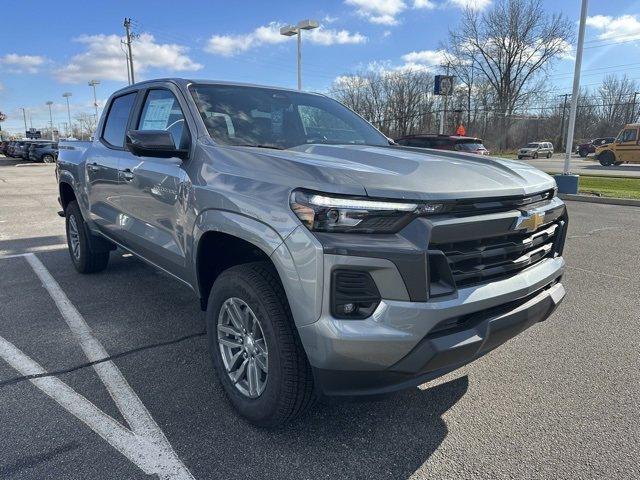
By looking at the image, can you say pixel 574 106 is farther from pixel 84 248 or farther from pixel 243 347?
pixel 243 347

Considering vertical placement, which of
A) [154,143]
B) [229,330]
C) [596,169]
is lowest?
[596,169]

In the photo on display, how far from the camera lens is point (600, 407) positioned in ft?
9.24

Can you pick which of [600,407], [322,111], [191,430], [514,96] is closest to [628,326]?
[600,407]

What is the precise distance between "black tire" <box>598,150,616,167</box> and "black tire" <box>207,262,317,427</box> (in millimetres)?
34774

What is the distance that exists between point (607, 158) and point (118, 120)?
3447 cm

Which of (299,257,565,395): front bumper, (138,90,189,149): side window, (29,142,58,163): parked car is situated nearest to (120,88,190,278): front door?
(138,90,189,149): side window

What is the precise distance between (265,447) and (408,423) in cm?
81

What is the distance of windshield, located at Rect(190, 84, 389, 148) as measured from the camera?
10.3 ft

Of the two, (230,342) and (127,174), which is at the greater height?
(127,174)

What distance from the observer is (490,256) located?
2.30 meters

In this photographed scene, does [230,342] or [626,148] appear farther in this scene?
[626,148]

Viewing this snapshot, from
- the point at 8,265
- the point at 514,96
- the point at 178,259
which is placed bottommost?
the point at 8,265

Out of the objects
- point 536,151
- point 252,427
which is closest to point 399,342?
point 252,427

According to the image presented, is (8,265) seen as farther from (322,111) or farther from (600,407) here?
(600,407)
